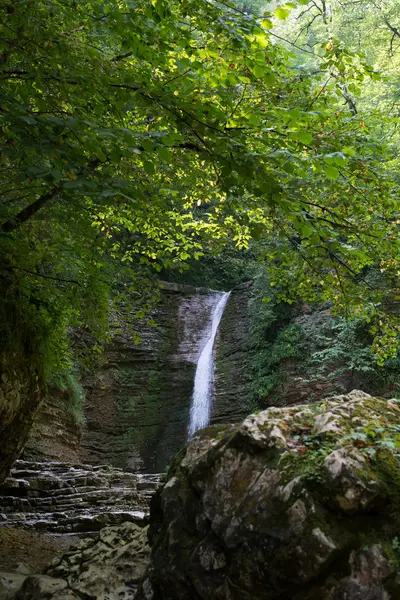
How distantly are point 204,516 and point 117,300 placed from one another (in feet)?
13.0

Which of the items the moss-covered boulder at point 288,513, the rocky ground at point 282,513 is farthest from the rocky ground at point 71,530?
the moss-covered boulder at point 288,513

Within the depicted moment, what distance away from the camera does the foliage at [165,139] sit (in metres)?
3.29

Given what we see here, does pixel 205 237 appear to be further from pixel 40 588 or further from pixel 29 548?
pixel 29 548

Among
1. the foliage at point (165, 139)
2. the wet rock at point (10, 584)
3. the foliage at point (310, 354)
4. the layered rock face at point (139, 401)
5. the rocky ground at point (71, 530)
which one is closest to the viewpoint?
the foliage at point (165, 139)

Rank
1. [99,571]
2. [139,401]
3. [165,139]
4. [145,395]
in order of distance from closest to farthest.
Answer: [165,139], [99,571], [139,401], [145,395]

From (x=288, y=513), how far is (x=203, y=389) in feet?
43.9

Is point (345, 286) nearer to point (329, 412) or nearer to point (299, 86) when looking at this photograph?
point (329, 412)

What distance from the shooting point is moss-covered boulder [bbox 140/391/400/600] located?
2.97 m

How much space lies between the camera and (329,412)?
4.08 meters

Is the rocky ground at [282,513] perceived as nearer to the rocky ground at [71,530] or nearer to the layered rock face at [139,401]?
the rocky ground at [71,530]

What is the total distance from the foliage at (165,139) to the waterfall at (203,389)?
939cm

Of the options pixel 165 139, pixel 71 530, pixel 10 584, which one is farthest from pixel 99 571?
pixel 165 139

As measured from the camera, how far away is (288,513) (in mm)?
3201

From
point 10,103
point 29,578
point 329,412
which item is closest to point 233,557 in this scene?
point 329,412
